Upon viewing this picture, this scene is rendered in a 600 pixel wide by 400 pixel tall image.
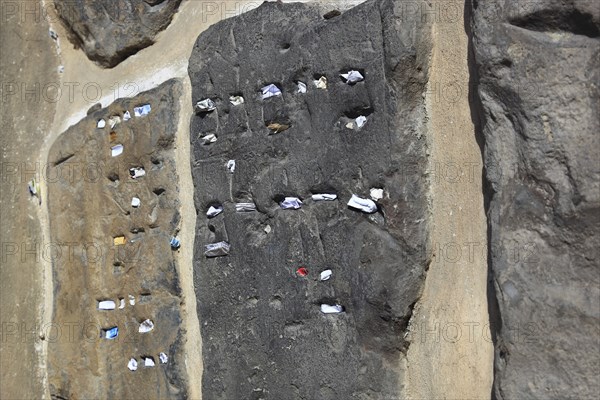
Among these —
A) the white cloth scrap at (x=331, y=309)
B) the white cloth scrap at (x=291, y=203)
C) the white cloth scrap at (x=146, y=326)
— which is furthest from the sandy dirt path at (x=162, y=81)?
the white cloth scrap at (x=331, y=309)

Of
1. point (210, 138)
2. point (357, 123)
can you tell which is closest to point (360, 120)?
point (357, 123)

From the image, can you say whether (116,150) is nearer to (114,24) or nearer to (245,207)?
(114,24)

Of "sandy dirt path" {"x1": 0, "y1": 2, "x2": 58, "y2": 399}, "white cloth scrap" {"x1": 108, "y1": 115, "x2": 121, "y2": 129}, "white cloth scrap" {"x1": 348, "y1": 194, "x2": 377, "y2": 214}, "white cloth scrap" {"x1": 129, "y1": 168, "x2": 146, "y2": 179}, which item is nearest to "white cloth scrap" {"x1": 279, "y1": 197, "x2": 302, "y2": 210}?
"white cloth scrap" {"x1": 348, "y1": 194, "x2": 377, "y2": 214}

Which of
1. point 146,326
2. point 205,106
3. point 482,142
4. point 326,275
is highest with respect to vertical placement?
point 205,106

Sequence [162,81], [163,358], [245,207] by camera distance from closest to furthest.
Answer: [245,207]
[163,358]
[162,81]

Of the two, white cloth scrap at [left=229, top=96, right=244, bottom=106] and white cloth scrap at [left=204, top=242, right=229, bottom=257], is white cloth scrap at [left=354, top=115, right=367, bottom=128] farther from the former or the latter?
white cloth scrap at [left=204, top=242, right=229, bottom=257]

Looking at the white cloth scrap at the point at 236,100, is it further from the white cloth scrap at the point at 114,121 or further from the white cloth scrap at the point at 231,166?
the white cloth scrap at the point at 114,121

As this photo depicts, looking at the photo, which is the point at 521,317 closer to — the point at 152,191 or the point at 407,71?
the point at 407,71
